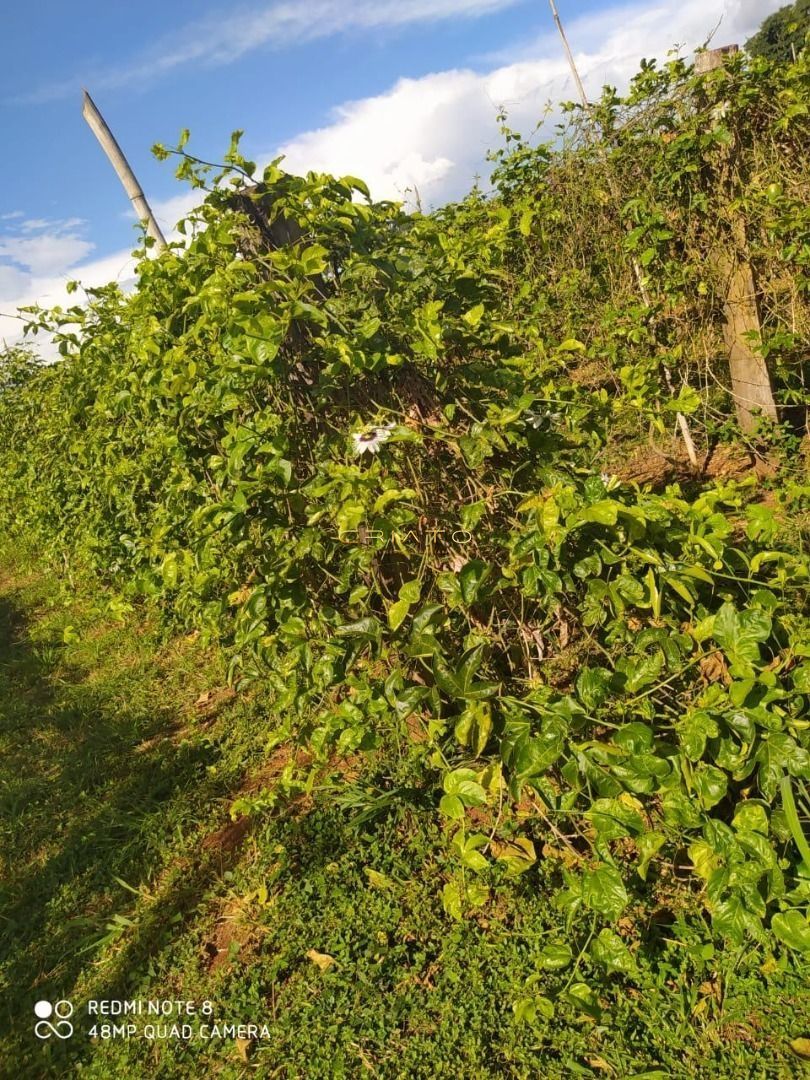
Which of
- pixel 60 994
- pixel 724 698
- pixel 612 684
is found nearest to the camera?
pixel 724 698

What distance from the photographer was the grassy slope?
1.75 metres

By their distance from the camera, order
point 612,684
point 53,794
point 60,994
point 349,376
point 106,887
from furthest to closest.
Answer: point 53,794, point 106,887, point 60,994, point 349,376, point 612,684

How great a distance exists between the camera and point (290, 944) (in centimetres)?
226

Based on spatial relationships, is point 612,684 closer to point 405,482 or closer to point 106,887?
point 405,482

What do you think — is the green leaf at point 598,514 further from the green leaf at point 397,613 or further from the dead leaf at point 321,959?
the dead leaf at point 321,959

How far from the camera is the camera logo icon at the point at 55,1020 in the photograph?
2236 millimetres

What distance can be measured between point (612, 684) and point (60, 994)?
2071 millimetres

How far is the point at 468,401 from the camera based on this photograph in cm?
207

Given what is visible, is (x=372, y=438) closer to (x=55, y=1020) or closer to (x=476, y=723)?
(x=476, y=723)

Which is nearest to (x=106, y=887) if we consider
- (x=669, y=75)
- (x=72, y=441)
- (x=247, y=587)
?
(x=247, y=587)

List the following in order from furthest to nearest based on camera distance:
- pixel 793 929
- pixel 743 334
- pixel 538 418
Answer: pixel 743 334
pixel 538 418
pixel 793 929

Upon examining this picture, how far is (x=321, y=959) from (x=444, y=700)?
84 cm

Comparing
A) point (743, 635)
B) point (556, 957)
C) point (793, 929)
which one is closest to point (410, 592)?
point (743, 635)

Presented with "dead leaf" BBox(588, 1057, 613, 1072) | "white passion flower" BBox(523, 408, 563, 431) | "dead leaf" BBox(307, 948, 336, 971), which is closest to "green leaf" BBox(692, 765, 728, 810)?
"dead leaf" BBox(588, 1057, 613, 1072)
